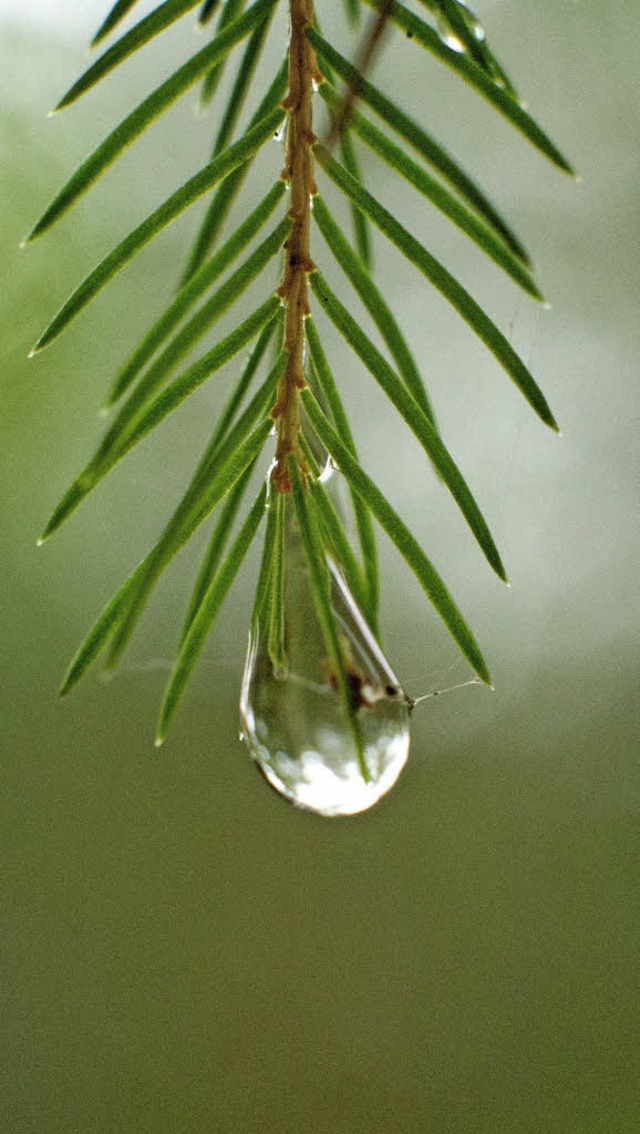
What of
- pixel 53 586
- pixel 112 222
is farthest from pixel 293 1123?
pixel 112 222

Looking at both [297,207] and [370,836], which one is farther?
[370,836]

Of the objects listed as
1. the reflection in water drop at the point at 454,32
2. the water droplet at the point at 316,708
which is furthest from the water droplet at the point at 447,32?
the water droplet at the point at 316,708

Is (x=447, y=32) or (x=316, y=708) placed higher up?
(x=447, y=32)

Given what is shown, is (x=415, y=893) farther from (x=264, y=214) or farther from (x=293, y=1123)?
(x=264, y=214)

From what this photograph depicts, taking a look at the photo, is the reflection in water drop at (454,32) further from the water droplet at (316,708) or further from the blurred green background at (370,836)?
the blurred green background at (370,836)

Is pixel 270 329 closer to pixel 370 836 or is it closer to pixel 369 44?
pixel 369 44

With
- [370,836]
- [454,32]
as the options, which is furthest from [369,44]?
[370,836]
